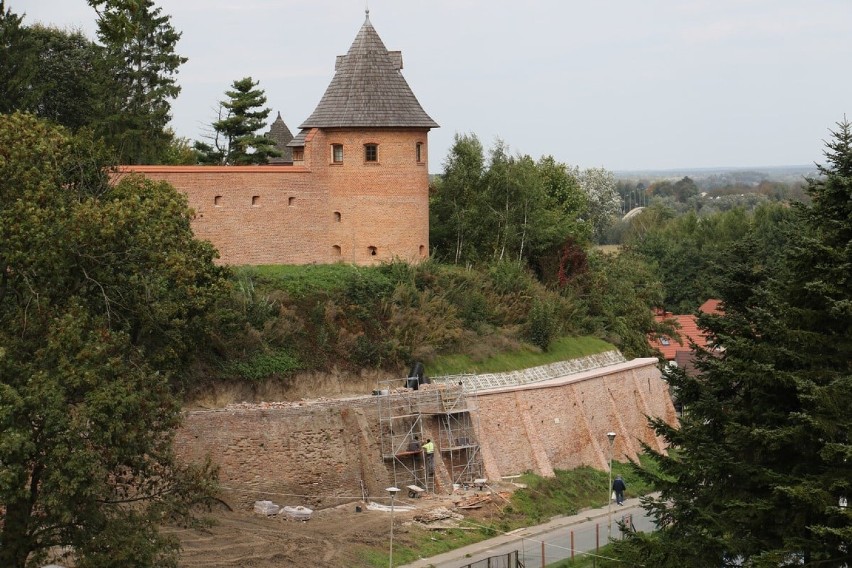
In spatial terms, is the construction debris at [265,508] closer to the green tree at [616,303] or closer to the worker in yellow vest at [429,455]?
the worker in yellow vest at [429,455]

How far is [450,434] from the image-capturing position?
37.5 m

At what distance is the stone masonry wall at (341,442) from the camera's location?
33406 millimetres

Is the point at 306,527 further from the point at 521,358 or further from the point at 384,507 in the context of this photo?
the point at 521,358

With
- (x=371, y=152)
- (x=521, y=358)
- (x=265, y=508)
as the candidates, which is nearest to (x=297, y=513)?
(x=265, y=508)

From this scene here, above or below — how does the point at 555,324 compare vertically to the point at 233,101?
below

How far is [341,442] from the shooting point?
115 feet

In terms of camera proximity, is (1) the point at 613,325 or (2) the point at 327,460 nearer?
(2) the point at 327,460

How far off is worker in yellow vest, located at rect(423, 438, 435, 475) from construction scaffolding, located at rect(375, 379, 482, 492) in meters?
0.13

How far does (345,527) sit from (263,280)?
9.05 meters

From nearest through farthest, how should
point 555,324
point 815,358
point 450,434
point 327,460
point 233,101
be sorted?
point 815,358
point 327,460
point 450,434
point 555,324
point 233,101

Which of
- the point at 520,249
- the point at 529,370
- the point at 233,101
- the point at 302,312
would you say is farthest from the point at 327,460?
the point at 233,101

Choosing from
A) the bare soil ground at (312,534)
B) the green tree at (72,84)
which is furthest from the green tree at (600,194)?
the bare soil ground at (312,534)

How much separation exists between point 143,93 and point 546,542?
23.6 metres

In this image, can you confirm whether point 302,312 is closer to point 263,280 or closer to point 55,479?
point 263,280
